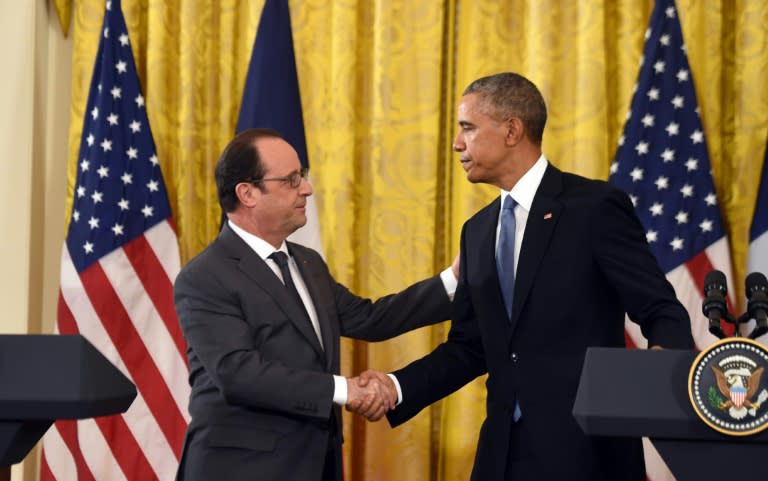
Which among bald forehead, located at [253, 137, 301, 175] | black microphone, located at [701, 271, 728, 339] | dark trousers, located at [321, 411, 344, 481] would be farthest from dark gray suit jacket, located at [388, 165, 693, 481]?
bald forehead, located at [253, 137, 301, 175]

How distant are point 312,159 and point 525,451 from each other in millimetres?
2098

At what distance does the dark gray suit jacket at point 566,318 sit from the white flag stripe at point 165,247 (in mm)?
1878

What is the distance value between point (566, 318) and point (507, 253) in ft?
0.91

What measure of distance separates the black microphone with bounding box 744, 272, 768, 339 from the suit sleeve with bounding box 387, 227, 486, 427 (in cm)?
115

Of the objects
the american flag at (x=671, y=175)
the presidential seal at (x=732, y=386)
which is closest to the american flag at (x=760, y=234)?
the american flag at (x=671, y=175)

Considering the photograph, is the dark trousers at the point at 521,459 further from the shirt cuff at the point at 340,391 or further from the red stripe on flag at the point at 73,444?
the red stripe on flag at the point at 73,444

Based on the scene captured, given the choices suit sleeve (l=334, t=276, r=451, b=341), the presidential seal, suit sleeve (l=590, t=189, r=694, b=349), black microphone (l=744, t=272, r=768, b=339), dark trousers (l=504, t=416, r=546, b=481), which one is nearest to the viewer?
the presidential seal

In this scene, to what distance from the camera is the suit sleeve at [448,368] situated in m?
3.25

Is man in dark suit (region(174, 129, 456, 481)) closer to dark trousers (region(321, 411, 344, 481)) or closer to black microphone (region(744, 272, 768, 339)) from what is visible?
dark trousers (region(321, 411, 344, 481))

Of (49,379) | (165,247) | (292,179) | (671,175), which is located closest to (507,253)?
(292,179)

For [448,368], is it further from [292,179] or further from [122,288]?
[122,288]

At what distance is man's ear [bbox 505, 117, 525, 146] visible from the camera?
306 centimetres

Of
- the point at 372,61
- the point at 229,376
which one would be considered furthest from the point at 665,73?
the point at 229,376

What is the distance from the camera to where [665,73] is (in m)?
4.18
